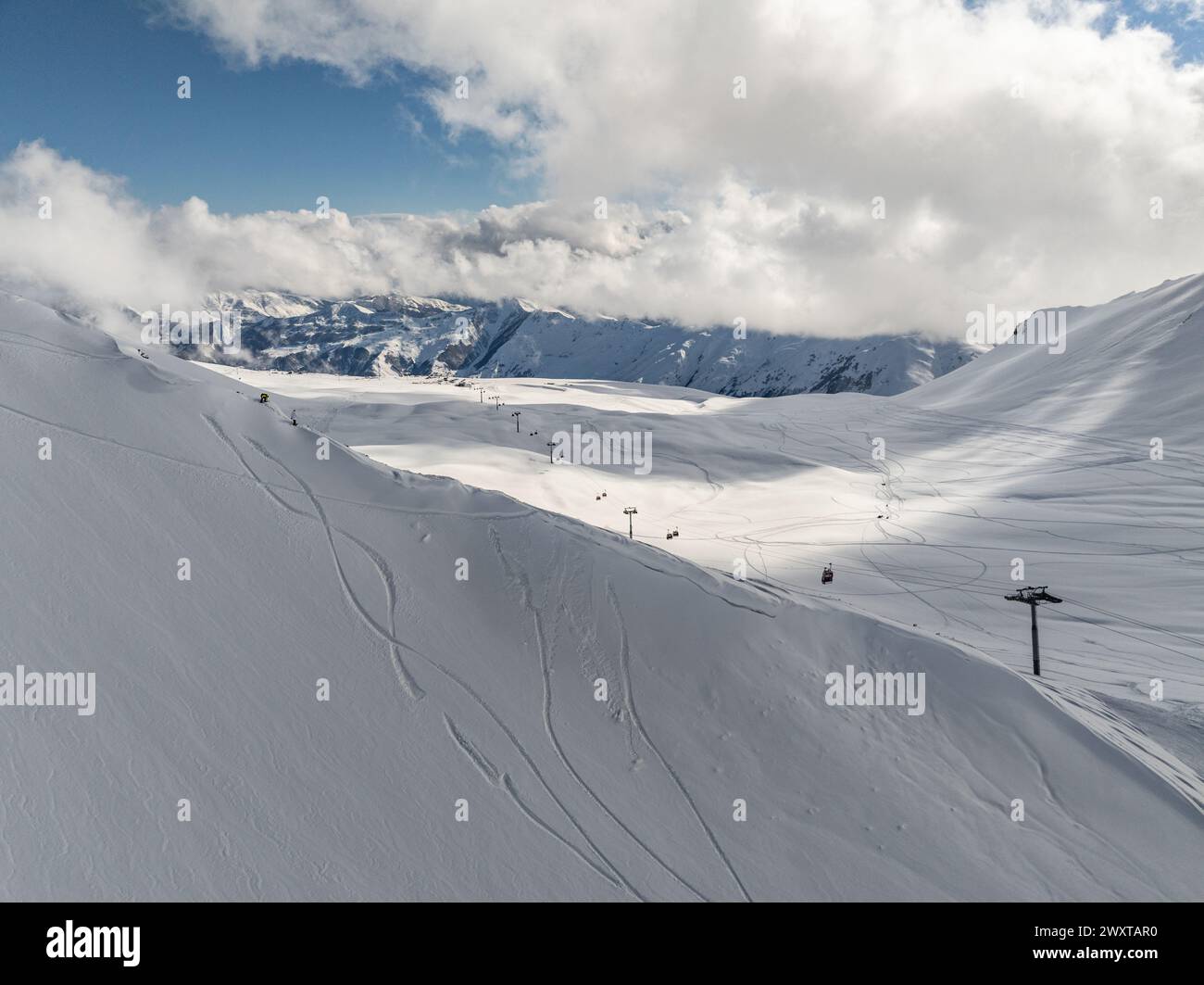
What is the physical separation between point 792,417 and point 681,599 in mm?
104629

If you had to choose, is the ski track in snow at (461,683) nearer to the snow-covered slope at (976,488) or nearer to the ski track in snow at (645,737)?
the ski track in snow at (645,737)

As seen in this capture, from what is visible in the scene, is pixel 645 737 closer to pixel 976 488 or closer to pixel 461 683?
pixel 461 683

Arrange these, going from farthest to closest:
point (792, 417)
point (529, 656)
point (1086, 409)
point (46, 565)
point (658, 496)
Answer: point (792, 417) < point (1086, 409) < point (658, 496) < point (529, 656) < point (46, 565)

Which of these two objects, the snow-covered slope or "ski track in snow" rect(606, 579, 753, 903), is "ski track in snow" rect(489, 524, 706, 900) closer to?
"ski track in snow" rect(606, 579, 753, 903)

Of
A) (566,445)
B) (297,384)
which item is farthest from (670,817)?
(297,384)

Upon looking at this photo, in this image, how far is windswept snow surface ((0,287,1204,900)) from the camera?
1125 cm

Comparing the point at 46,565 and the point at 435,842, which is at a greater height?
the point at 46,565

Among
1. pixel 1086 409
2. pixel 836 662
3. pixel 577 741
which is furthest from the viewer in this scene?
pixel 1086 409

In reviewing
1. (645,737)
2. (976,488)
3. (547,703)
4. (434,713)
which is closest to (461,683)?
(434,713)

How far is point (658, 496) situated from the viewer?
226ft

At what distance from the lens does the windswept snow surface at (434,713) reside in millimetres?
11250
